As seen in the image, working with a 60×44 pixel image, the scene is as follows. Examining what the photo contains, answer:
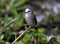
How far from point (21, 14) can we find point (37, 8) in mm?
749

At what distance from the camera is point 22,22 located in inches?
141

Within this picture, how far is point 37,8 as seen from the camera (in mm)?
4547

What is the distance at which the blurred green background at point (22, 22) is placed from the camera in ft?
9.62

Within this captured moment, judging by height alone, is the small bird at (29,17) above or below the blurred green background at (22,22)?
above

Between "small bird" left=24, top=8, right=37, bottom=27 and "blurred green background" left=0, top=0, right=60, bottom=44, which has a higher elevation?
"small bird" left=24, top=8, right=37, bottom=27

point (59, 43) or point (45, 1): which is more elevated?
point (45, 1)

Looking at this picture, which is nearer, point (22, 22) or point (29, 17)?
point (29, 17)

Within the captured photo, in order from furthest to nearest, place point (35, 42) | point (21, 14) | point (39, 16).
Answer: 1. point (39, 16)
2. point (21, 14)
3. point (35, 42)

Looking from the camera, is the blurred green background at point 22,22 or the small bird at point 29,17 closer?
the small bird at point 29,17

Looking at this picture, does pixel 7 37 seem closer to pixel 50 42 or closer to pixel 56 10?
pixel 50 42

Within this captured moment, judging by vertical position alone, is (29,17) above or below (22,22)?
above

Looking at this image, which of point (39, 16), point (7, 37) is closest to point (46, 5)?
point (39, 16)

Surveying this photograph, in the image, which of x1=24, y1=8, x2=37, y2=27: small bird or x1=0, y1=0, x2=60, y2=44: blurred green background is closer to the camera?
x1=24, y1=8, x2=37, y2=27: small bird

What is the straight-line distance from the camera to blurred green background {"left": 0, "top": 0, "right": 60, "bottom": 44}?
2.93m
